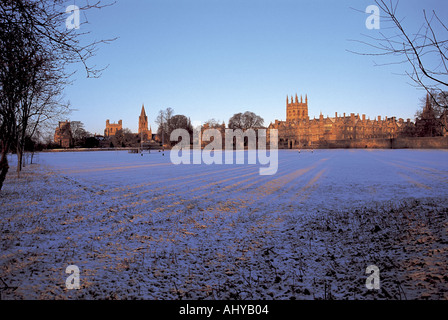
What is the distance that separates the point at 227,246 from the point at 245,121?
99.3 meters

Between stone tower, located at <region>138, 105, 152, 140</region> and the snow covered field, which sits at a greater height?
stone tower, located at <region>138, 105, 152, 140</region>

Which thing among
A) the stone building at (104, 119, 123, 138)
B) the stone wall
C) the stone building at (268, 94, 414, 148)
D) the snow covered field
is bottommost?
the snow covered field

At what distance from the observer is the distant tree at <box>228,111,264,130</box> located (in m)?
103

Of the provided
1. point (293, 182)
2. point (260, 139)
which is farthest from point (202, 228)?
point (260, 139)

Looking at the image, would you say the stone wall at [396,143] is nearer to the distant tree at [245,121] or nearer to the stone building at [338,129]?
the distant tree at [245,121]

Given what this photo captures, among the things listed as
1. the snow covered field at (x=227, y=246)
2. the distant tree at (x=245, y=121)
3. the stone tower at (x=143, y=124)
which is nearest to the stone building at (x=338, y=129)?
the distant tree at (x=245, y=121)

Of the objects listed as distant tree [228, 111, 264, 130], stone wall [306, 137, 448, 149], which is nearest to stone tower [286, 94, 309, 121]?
distant tree [228, 111, 264, 130]

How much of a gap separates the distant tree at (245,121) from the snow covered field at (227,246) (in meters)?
92.8

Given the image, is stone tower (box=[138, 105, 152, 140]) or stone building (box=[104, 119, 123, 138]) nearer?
stone tower (box=[138, 105, 152, 140])

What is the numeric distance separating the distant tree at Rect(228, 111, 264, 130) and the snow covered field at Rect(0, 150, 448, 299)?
9277cm

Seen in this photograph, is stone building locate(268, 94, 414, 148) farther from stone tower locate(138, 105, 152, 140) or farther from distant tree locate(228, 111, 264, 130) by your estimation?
stone tower locate(138, 105, 152, 140)
